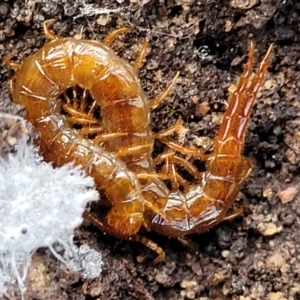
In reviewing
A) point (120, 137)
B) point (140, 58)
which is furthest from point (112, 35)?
point (120, 137)

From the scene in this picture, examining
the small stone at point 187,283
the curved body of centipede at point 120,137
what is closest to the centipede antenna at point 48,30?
the curved body of centipede at point 120,137

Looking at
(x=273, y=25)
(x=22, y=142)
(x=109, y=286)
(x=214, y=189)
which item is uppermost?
(x=273, y=25)

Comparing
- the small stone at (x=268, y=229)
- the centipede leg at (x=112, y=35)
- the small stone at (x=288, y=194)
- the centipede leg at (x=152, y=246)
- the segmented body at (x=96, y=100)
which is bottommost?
the centipede leg at (x=152, y=246)

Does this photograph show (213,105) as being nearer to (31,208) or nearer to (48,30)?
(48,30)

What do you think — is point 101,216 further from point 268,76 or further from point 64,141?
point 268,76

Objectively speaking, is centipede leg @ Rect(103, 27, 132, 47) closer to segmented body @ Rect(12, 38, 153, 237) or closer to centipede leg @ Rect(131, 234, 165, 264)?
segmented body @ Rect(12, 38, 153, 237)

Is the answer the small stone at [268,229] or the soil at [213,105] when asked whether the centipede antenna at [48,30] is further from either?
the small stone at [268,229]

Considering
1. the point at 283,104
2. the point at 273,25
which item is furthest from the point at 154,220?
the point at 273,25
